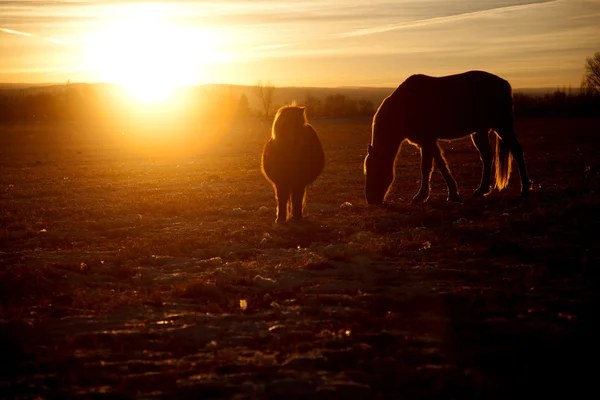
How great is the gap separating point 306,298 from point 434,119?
7.86m

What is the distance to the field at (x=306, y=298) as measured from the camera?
4.84 m

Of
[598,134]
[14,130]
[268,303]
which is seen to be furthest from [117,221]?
[14,130]

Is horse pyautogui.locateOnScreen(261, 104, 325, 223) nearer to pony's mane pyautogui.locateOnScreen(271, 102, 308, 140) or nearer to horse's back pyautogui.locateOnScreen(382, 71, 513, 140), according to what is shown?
pony's mane pyautogui.locateOnScreen(271, 102, 308, 140)

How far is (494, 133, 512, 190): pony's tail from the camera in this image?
564 inches

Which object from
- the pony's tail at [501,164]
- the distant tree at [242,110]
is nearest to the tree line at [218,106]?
the distant tree at [242,110]

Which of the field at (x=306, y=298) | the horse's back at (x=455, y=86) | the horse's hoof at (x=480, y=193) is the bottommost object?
the field at (x=306, y=298)

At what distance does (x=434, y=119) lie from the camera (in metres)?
13.7

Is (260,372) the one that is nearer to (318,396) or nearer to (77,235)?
(318,396)

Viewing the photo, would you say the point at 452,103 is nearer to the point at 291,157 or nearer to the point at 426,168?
the point at 426,168

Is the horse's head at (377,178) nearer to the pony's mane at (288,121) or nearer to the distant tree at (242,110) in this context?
the pony's mane at (288,121)

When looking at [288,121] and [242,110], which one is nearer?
[288,121]

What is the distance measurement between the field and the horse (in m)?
0.61

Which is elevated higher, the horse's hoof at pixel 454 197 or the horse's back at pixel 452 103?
the horse's back at pixel 452 103

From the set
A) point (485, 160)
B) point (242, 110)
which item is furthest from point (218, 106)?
point (485, 160)
